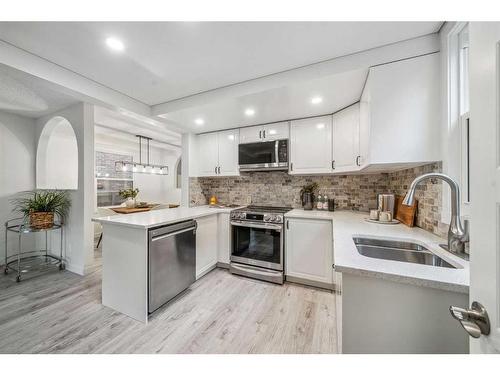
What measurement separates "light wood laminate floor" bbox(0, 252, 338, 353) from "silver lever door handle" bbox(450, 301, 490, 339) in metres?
1.26

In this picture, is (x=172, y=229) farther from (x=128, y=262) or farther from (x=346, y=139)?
(x=346, y=139)

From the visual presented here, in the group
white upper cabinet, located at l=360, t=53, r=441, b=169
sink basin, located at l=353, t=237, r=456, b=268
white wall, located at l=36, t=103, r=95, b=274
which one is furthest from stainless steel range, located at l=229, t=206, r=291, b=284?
white wall, located at l=36, t=103, r=95, b=274

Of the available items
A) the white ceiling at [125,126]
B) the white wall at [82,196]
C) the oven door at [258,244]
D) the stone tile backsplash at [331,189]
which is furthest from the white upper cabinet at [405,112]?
the white wall at [82,196]

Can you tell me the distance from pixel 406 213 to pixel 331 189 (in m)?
1.07

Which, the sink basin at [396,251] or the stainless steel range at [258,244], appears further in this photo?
the stainless steel range at [258,244]

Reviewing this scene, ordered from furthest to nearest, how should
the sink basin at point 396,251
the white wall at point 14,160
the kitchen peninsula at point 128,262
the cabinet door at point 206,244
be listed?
the white wall at point 14,160 → the cabinet door at point 206,244 → the kitchen peninsula at point 128,262 → the sink basin at point 396,251

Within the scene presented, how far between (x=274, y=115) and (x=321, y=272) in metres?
2.03

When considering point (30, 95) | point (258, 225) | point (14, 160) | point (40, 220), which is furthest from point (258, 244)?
point (14, 160)

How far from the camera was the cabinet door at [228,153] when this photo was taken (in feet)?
10.0

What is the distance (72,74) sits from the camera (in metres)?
1.84

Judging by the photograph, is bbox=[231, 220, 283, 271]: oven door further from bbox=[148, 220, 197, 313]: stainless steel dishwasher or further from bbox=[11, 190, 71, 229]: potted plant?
bbox=[11, 190, 71, 229]: potted plant

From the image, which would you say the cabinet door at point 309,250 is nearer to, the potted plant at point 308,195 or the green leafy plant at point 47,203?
the potted plant at point 308,195

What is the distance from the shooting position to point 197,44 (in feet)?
4.86

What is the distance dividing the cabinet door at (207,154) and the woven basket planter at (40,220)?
7.00ft
